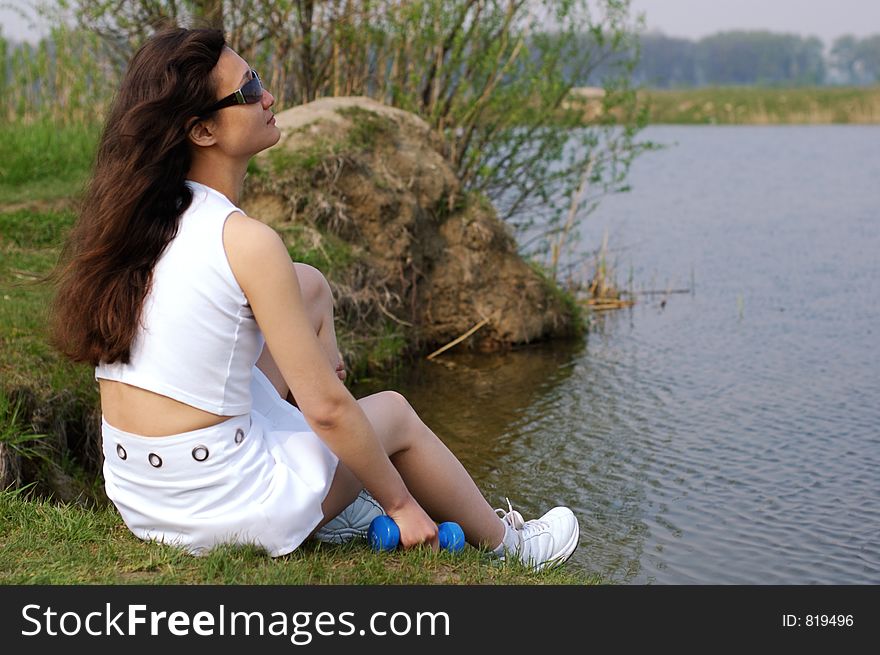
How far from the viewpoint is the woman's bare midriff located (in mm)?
3068

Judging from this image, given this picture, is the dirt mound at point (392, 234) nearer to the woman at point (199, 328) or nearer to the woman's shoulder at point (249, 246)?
the woman at point (199, 328)

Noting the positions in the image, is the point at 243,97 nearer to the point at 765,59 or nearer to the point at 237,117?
the point at 237,117

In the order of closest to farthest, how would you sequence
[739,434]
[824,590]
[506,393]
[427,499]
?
[427,499]
[824,590]
[739,434]
[506,393]

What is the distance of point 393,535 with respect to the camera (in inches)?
134

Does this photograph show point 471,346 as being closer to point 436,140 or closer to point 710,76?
point 436,140

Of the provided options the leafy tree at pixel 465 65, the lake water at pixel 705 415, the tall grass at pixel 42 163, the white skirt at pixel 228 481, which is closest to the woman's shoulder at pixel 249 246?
the white skirt at pixel 228 481

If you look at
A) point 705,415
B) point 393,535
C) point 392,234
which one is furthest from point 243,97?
point 392,234

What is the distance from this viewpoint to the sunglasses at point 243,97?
3.14 meters

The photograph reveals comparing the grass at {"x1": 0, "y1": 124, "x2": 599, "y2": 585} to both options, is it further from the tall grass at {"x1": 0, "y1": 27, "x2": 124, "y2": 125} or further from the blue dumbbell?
the tall grass at {"x1": 0, "y1": 27, "x2": 124, "y2": 125}

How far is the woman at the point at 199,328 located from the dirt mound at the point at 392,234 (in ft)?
15.6

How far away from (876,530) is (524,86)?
6.62m

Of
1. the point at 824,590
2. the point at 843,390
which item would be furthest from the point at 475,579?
the point at 843,390

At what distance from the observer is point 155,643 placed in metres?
2.85

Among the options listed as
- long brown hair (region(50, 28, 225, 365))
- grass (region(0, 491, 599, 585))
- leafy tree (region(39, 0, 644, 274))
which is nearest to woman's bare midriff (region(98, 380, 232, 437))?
long brown hair (region(50, 28, 225, 365))
